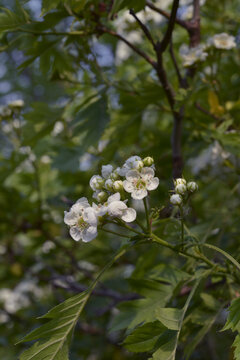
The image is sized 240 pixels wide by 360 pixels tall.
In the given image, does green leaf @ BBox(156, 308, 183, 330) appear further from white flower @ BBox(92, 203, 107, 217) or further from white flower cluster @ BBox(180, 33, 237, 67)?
white flower cluster @ BBox(180, 33, 237, 67)

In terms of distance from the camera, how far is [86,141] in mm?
1730

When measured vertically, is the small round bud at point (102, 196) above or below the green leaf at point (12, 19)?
below

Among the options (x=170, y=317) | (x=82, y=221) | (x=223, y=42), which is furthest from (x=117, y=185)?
(x=223, y=42)

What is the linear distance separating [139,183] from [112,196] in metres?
0.08

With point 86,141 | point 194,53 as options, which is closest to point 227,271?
point 86,141

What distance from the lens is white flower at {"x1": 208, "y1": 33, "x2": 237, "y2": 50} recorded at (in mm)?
1763

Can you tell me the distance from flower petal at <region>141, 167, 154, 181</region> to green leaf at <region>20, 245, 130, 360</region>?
0.19m

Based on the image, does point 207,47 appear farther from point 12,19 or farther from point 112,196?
point 112,196

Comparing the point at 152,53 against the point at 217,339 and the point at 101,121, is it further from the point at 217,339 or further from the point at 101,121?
the point at 217,339

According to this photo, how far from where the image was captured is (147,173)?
1.12m

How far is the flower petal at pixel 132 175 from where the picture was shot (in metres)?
1.10

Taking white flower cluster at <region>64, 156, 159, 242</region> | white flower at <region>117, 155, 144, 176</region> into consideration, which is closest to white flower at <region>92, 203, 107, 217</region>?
white flower cluster at <region>64, 156, 159, 242</region>

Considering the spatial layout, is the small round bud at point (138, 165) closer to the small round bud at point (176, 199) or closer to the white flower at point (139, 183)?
the white flower at point (139, 183)

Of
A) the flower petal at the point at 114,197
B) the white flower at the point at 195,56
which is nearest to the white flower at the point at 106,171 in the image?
the flower petal at the point at 114,197
